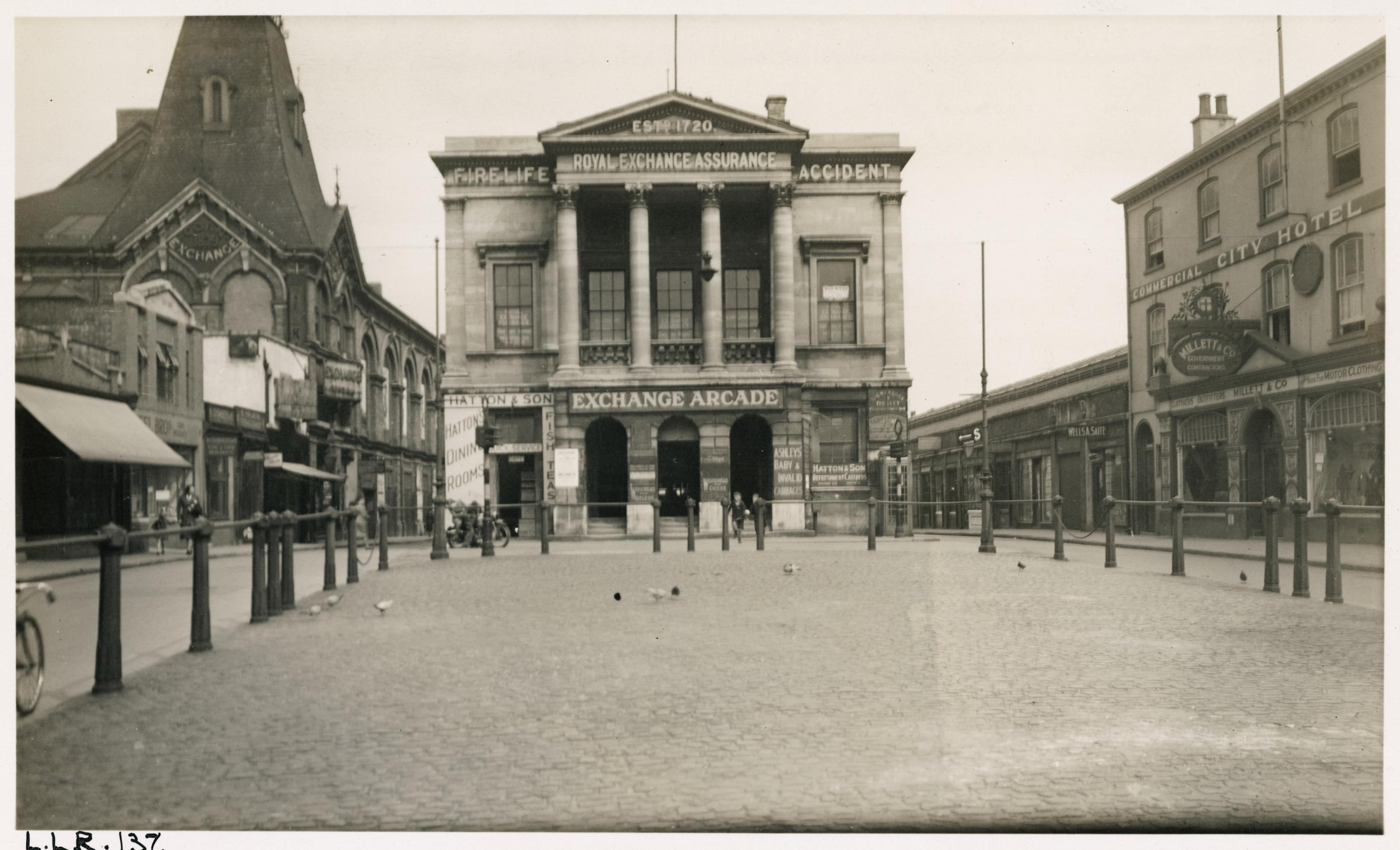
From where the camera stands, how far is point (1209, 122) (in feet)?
25.5

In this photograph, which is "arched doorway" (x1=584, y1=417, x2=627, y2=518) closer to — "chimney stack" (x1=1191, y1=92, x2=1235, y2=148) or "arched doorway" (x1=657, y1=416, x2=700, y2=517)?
"arched doorway" (x1=657, y1=416, x2=700, y2=517)

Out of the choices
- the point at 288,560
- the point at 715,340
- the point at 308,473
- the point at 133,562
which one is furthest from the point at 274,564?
the point at 715,340

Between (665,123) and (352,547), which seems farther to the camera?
(665,123)

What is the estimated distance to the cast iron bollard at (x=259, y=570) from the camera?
30.5ft

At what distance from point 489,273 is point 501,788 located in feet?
28.3

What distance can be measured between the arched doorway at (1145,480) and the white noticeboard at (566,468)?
35.0ft

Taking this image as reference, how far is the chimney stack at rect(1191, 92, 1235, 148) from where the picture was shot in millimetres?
7324

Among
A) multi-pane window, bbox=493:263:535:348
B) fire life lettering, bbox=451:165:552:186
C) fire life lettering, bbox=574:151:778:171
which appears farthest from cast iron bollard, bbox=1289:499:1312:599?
fire life lettering, bbox=574:151:778:171

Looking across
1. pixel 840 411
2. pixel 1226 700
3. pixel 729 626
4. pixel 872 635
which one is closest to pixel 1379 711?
pixel 1226 700

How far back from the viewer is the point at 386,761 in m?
5.16

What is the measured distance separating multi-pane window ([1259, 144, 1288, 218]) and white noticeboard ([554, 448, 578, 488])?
16002mm

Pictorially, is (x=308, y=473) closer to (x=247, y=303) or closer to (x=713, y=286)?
(x=247, y=303)

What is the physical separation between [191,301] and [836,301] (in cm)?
2270

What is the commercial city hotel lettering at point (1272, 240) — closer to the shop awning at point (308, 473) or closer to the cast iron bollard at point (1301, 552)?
A: the cast iron bollard at point (1301, 552)
